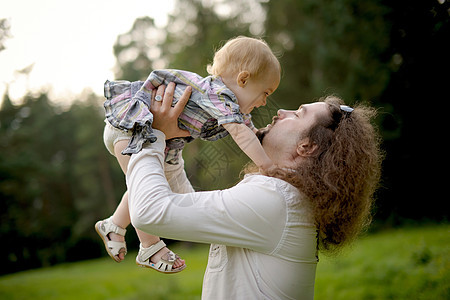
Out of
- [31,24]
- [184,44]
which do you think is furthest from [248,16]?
[31,24]

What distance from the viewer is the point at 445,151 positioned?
3248 mm

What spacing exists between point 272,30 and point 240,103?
1246cm

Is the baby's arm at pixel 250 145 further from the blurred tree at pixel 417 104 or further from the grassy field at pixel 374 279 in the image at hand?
the blurred tree at pixel 417 104

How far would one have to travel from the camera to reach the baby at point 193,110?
5.85ft

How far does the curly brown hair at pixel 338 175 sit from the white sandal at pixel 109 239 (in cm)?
94

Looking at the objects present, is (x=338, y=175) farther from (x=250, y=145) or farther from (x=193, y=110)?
(x=193, y=110)

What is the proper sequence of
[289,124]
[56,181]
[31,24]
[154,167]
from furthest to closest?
1. [56,181]
2. [31,24]
3. [289,124]
4. [154,167]

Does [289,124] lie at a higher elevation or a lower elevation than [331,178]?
higher

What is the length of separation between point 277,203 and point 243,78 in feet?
2.61

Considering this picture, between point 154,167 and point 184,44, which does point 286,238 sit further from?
point 184,44

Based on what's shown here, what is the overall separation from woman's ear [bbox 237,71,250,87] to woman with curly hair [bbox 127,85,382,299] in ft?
0.95

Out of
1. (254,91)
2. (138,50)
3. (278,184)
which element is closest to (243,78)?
(254,91)

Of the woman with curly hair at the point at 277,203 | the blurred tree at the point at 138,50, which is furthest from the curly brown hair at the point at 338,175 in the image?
the blurred tree at the point at 138,50

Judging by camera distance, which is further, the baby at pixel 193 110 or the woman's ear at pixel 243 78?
the woman's ear at pixel 243 78
